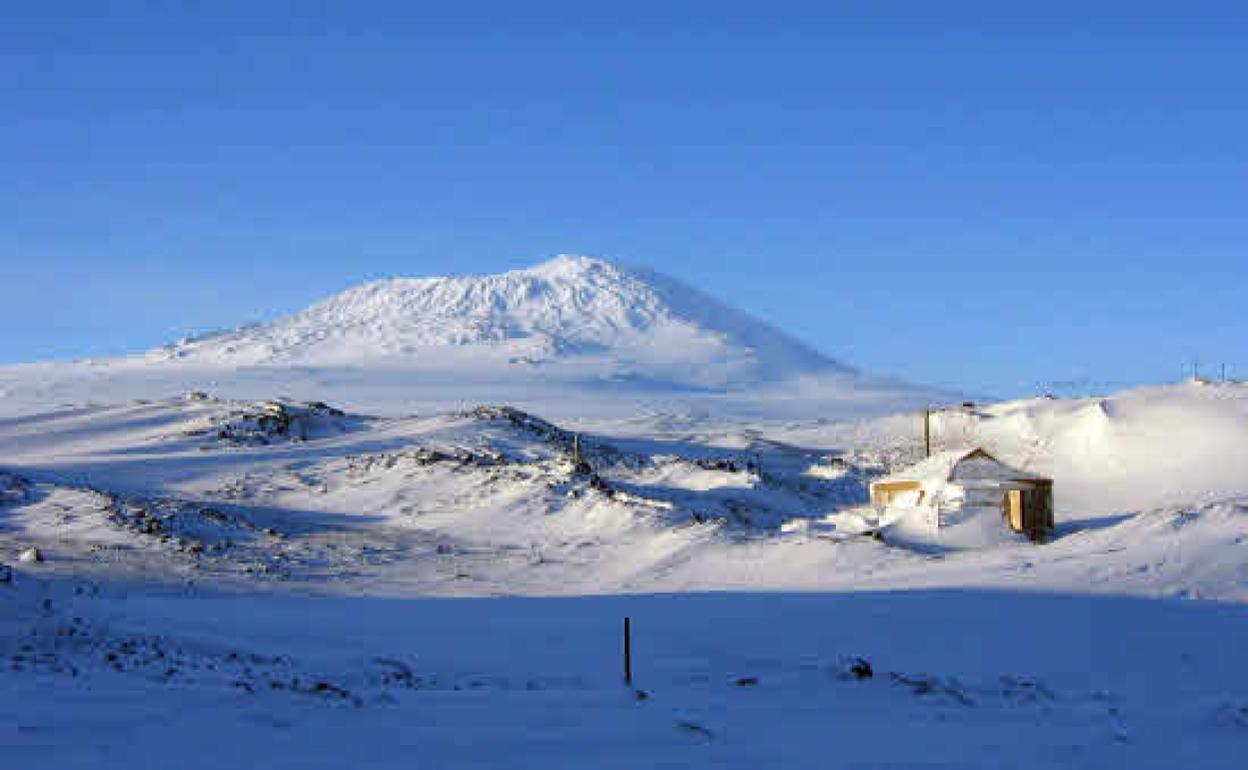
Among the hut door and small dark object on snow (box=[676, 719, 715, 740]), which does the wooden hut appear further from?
small dark object on snow (box=[676, 719, 715, 740])

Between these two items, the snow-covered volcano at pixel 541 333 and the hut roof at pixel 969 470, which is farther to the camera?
the snow-covered volcano at pixel 541 333

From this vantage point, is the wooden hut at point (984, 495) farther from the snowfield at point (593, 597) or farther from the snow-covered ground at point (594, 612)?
the snow-covered ground at point (594, 612)

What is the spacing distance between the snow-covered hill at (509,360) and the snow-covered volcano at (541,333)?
0.37 m

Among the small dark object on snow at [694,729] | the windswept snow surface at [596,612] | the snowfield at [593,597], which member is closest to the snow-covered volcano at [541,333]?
the snowfield at [593,597]

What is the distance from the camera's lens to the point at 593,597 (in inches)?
936

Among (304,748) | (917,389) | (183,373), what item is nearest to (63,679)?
(304,748)

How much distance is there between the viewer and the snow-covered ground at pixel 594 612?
10.3 m

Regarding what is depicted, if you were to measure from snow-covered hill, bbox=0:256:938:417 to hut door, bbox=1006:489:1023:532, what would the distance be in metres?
83.0

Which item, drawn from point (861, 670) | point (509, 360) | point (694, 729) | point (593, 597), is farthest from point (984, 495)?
point (509, 360)

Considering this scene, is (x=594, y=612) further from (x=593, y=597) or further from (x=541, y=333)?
(x=541, y=333)

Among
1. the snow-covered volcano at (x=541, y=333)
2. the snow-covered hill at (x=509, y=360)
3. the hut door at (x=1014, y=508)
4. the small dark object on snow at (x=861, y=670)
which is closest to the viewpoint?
the small dark object on snow at (x=861, y=670)

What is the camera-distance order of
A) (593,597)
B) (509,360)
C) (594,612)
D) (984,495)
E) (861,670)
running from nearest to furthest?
1. (861,670)
2. (594,612)
3. (593,597)
4. (984,495)
5. (509,360)

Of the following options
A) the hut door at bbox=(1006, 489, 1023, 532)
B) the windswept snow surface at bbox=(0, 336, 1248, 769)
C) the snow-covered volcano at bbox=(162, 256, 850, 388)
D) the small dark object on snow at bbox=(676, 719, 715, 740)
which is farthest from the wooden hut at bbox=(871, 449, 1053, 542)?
the snow-covered volcano at bbox=(162, 256, 850, 388)

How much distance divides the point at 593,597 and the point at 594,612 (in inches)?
83.2
